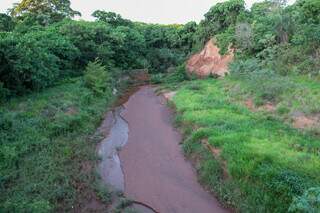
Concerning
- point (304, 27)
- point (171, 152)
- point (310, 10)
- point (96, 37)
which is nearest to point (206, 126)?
point (171, 152)

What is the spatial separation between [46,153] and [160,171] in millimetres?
3473

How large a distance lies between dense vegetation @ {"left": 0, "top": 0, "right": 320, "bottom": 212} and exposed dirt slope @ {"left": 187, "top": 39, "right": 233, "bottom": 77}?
100 centimetres

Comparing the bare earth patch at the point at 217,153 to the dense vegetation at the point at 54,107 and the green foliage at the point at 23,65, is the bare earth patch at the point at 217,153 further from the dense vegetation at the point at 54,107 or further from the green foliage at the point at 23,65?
the green foliage at the point at 23,65

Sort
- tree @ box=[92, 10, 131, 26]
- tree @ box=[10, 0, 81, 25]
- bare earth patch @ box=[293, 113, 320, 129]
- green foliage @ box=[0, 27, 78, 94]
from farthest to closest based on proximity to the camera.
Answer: tree @ box=[92, 10, 131, 26] < tree @ box=[10, 0, 81, 25] < green foliage @ box=[0, 27, 78, 94] < bare earth patch @ box=[293, 113, 320, 129]

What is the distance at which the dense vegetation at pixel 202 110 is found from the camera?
7.57 metres

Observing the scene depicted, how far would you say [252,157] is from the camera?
27.1ft

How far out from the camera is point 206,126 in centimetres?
1167

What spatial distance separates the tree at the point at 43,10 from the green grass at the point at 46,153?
57.2ft

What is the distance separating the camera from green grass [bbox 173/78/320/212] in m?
6.91

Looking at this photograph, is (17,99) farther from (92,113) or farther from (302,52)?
(302,52)

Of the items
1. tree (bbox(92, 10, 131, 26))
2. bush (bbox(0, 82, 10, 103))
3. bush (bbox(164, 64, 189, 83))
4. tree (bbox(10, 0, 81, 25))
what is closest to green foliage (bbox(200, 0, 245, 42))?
bush (bbox(164, 64, 189, 83))

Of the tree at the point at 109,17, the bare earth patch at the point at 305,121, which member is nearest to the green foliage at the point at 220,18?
the tree at the point at 109,17

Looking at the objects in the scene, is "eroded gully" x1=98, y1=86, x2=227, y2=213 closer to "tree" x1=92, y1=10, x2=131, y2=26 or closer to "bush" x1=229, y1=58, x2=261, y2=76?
"bush" x1=229, y1=58, x2=261, y2=76

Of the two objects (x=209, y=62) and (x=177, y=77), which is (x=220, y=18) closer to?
(x=209, y=62)
